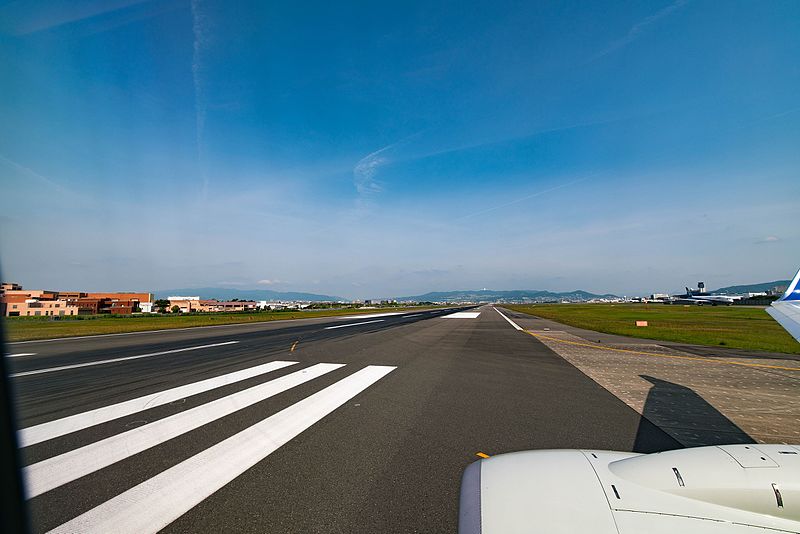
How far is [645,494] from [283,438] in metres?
3.67

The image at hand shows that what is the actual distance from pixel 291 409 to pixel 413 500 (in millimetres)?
2904

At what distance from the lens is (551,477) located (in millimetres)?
1840

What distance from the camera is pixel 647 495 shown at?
5.19ft

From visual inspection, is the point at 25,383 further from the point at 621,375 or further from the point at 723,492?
the point at 621,375

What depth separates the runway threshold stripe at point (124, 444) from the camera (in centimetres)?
315

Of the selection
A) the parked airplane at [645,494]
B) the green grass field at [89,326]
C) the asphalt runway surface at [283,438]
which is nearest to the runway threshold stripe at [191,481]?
the asphalt runway surface at [283,438]

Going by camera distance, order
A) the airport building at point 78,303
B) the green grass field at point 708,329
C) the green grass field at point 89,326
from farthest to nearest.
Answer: the green grass field at point 89,326 → the green grass field at point 708,329 → the airport building at point 78,303

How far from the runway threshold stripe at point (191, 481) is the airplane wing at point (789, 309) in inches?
193

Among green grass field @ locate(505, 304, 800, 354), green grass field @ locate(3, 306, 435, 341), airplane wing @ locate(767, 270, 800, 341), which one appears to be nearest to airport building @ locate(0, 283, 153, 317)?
green grass field @ locate(3, 306, 435, 341)

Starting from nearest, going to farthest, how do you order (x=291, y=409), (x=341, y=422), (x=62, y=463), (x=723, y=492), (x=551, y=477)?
(x=723, y=492)
(x=551, y=477)
(x=62, y=463)
(x=341, y=422)
(x=291, y=409)

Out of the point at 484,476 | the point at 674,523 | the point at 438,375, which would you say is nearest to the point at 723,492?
the point at 674,523

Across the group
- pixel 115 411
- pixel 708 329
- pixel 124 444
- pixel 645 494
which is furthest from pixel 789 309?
pixel 708 329

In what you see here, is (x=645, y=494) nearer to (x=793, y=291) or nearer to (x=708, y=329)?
(x=793, y=291)

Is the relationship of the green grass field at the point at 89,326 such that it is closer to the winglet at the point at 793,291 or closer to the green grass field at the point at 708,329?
the winglet at the point at 793,291
